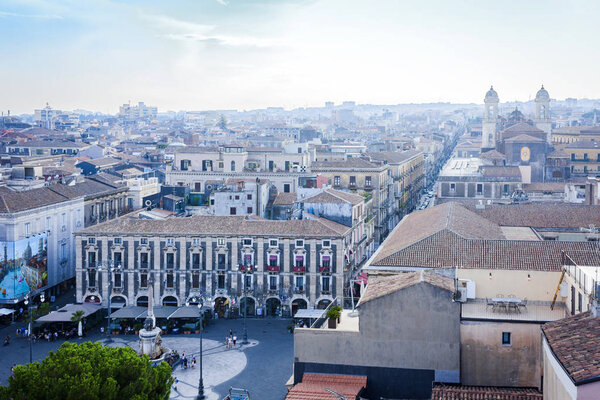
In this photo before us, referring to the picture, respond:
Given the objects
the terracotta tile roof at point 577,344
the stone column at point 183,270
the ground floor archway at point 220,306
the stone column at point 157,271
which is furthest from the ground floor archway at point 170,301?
the terracotta tile roof at point 577,344

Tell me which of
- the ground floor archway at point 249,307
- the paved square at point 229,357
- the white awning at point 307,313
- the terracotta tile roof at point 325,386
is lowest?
the paved square at point 229,357

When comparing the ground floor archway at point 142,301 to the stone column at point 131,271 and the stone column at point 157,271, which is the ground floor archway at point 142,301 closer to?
the stone column at point 131,271

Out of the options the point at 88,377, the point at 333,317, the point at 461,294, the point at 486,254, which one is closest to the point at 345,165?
the point at 486,254

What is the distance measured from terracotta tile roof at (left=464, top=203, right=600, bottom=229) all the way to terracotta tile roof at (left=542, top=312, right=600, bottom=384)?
1361 inches

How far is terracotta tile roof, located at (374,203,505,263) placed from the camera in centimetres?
5266

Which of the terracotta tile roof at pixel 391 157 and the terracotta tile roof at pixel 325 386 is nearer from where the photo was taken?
the terracotta tile roof at pixel 325 386

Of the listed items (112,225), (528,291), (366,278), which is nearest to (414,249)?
(366,278)

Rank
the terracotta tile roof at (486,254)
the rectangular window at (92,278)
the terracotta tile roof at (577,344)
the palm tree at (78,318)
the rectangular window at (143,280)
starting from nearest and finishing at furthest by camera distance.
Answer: the terracotta tile roof at (577,344) < the terracotta tile roof at (486,254) < the palm tree at (78,318) < the rectangular window at (143,280) < the rectangular window at (92,278)

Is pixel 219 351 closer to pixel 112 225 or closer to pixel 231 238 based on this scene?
pixel 231 238

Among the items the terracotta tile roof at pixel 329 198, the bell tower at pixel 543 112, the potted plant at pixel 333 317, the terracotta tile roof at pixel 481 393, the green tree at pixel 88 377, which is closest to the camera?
the green tree at pixel 88 377

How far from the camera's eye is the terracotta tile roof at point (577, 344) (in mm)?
23766

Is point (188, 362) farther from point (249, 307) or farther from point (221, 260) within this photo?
point (221, 260)

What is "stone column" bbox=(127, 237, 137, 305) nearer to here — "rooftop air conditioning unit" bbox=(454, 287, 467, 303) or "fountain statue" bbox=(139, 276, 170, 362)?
"fountain statue" bbox=(139, 276, 170, 362)

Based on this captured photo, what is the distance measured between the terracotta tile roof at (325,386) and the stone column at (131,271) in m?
33.4
